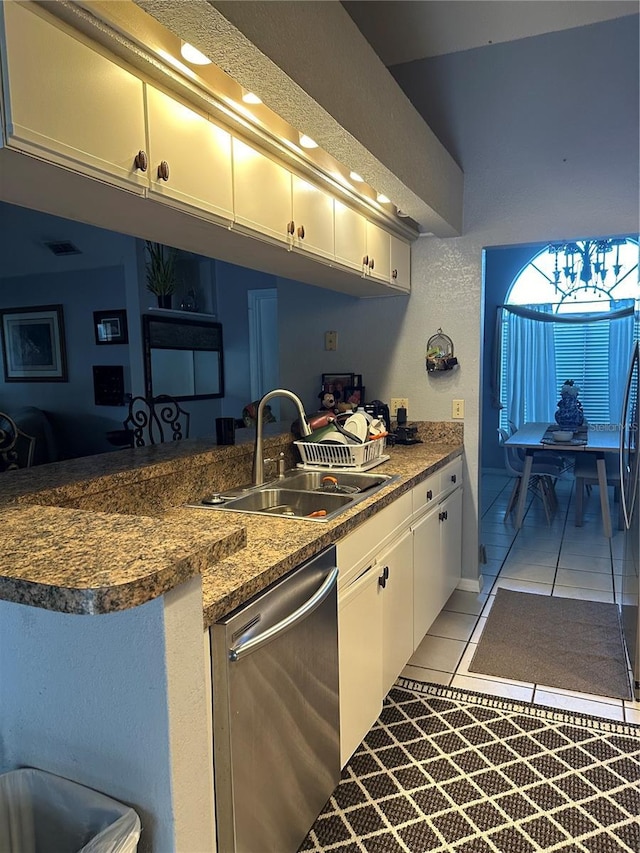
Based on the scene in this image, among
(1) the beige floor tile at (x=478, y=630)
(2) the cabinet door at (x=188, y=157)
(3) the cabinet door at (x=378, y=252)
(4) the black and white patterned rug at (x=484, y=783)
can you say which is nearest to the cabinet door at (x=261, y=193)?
(2) the cabinet door at (x=188, y=157)

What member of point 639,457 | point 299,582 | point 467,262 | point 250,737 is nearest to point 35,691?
point 250,737

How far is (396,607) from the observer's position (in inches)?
88.7

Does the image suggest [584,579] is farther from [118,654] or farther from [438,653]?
[118,654]

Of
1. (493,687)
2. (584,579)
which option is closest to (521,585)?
(584,579)

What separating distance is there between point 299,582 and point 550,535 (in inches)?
142

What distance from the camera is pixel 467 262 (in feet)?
10.9

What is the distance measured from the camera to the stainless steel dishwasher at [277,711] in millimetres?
1213

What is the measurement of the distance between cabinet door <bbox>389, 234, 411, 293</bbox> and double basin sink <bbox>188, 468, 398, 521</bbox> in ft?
3.99

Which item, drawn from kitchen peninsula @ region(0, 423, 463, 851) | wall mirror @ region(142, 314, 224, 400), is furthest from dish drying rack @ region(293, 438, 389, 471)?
wall mirror @ region(142, 314, 224, 400)

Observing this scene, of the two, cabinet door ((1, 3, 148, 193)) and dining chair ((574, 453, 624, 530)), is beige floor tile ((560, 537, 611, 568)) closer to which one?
dining chair ((574, 453, 624, 530))

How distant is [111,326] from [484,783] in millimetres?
4256

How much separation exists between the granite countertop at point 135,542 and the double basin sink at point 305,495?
0.08 meters

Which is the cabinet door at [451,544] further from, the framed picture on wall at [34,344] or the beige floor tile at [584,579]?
the framed picture on wall at [34,344]

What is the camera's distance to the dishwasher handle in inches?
48.4
